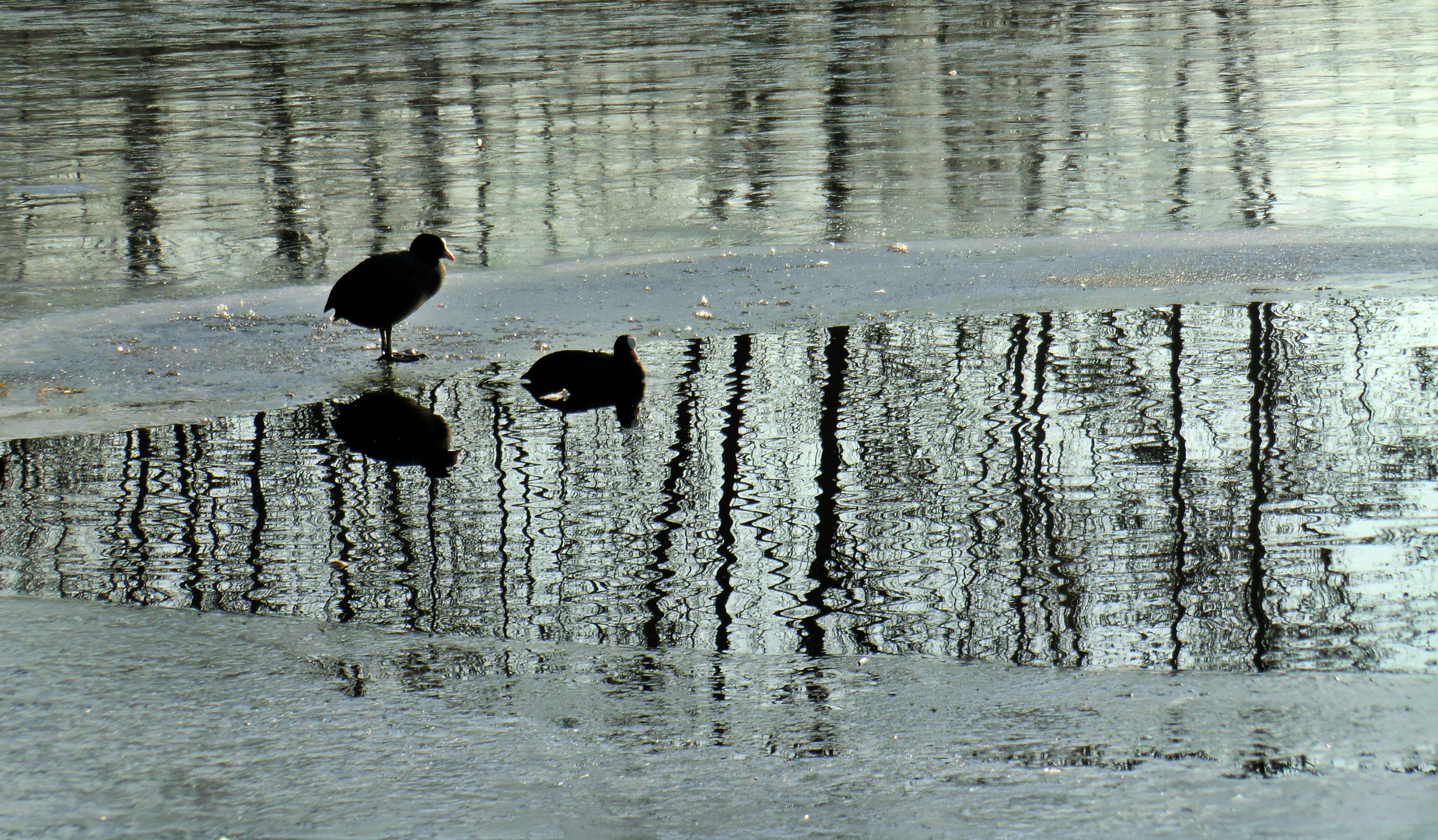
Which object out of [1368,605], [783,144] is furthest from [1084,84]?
[1368,605]

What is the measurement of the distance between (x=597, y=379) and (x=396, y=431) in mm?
990

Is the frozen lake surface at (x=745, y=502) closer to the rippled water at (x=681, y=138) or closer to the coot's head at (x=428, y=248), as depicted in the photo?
the rippled water at (x=681, y=138)

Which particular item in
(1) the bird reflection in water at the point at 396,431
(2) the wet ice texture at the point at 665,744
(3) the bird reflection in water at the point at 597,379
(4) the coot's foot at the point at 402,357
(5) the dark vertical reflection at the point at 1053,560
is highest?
(4) the coot's foot at the point at 402,357

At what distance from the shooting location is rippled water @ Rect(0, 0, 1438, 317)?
1157 cm

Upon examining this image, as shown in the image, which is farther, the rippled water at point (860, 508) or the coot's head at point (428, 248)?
the coot's head at point (428, 248)

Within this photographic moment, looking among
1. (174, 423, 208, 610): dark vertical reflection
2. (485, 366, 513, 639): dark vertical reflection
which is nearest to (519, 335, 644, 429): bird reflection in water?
(485, 366, 513, 639): dark vertical reflection

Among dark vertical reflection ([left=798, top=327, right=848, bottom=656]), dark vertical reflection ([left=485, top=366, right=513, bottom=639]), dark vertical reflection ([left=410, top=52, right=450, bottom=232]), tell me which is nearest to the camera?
dark vertical reflection ([left=798, top=327, right=848, bottom=656])

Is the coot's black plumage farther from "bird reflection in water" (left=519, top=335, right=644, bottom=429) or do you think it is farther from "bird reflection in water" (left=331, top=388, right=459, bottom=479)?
"bird reflection in water" (left=519, top=335, right=644, bottom=429)

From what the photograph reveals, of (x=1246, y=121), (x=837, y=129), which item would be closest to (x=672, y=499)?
(x=837, y=129)

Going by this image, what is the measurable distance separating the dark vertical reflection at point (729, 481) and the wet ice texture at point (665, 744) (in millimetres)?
395

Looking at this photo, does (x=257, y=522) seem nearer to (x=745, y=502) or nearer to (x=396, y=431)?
(x=396, y=431)

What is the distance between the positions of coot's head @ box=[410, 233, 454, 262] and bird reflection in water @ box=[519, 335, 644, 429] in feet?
4.20

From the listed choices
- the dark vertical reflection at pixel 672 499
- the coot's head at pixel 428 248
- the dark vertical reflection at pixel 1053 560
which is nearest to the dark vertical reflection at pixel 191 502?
the dark vertical reflection at pixel 672 499

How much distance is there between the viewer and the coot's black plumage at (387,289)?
326 inches
